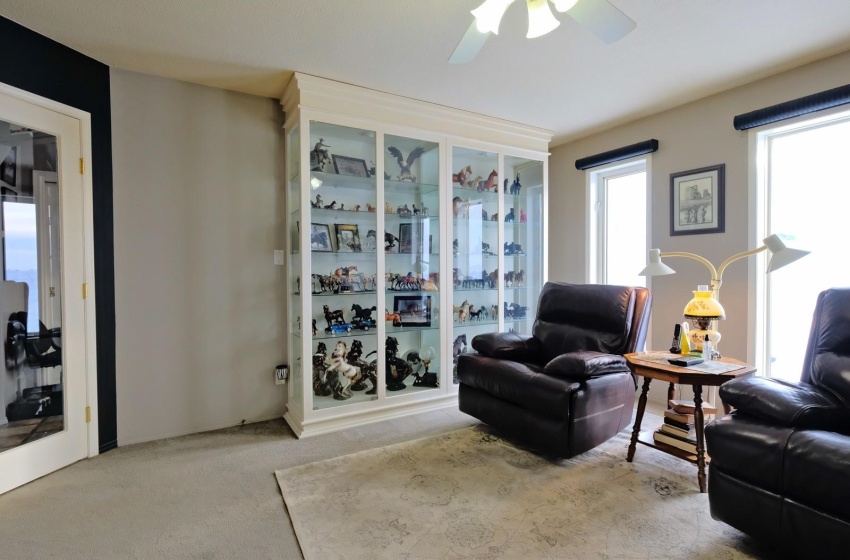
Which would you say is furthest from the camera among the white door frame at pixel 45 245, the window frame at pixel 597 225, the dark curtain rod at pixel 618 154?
the window frame at pixel 597 225

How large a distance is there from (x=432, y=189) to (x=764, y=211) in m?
2.40

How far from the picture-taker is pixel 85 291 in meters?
2.42

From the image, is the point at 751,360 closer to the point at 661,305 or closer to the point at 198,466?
the point at 661,305

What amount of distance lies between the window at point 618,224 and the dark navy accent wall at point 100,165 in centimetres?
388

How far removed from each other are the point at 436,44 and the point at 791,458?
2.46m

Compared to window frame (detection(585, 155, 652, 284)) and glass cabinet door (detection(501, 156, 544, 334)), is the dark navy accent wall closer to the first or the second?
glass cabinet door (detection(501, 156, 544, 334))

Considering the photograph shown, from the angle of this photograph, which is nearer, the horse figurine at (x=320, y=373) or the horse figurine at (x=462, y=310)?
the horse figurine at (x=320, y=373)

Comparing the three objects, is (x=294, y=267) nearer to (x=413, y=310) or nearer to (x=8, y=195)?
(x=413, y=310)

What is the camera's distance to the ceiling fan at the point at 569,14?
1.51 metres

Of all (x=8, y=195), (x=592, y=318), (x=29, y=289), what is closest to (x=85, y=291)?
(x=29, y=289)

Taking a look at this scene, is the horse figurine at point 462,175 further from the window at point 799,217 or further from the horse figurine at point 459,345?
the window at point 799,217

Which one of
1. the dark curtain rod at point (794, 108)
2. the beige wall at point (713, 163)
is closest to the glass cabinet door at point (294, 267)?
the beige wall at point (713, 163)

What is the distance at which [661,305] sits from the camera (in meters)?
3.48

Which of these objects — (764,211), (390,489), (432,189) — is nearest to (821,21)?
(764,211)
